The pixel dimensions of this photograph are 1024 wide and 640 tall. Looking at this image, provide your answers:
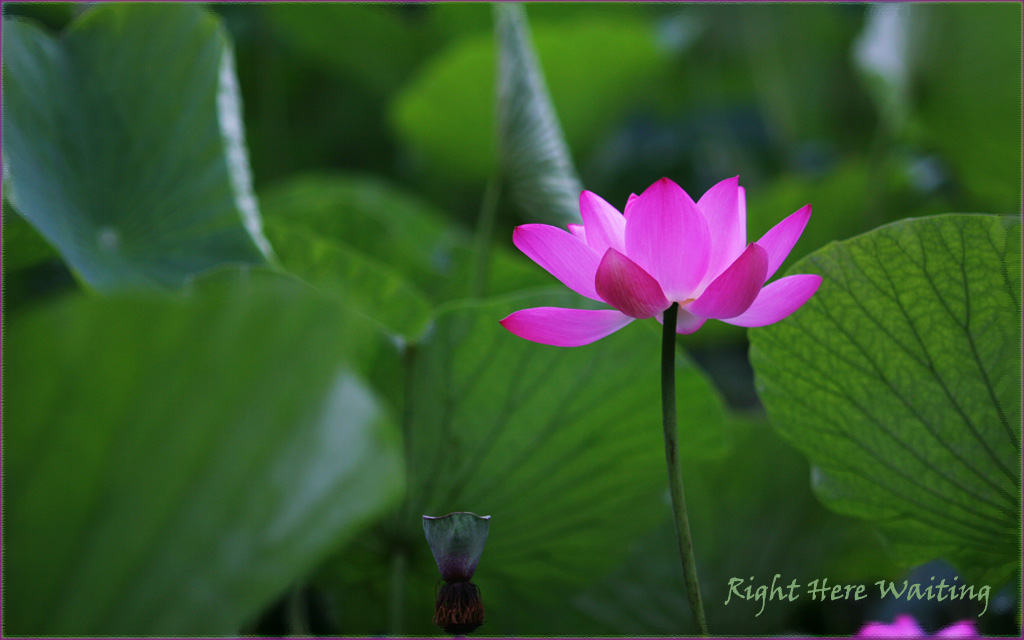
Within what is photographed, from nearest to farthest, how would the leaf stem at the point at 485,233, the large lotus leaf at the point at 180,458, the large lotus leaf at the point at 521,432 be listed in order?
the large lotus leaf at the point at 180,458 < the large lotus leaf at the point at 521,432 < the leaf stem at the point at 485,233

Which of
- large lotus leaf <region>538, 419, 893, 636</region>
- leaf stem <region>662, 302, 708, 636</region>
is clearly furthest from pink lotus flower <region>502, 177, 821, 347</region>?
large lotus leaf <region>538, 419, 893, 636</region>

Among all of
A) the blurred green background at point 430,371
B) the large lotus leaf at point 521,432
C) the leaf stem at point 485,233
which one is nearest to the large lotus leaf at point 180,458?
the blurred green background at point 430,371

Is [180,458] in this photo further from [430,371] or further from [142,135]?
[142,135]

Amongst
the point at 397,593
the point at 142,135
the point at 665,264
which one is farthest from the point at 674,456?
the point at 142,135

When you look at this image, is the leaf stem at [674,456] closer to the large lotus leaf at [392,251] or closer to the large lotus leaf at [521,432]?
the large lotus leaf at [521,432]

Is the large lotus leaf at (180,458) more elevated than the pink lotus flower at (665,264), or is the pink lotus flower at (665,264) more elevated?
the pink lotus flower at (665,264)

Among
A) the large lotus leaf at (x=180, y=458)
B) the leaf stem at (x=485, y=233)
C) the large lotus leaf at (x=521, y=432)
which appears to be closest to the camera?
the large lotus leaf at (x=180, y=458)

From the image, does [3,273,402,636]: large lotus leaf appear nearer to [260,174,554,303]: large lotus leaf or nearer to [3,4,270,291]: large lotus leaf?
[3,4,270,291]: large lotus leaf

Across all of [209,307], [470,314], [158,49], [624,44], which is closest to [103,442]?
[209,307]
